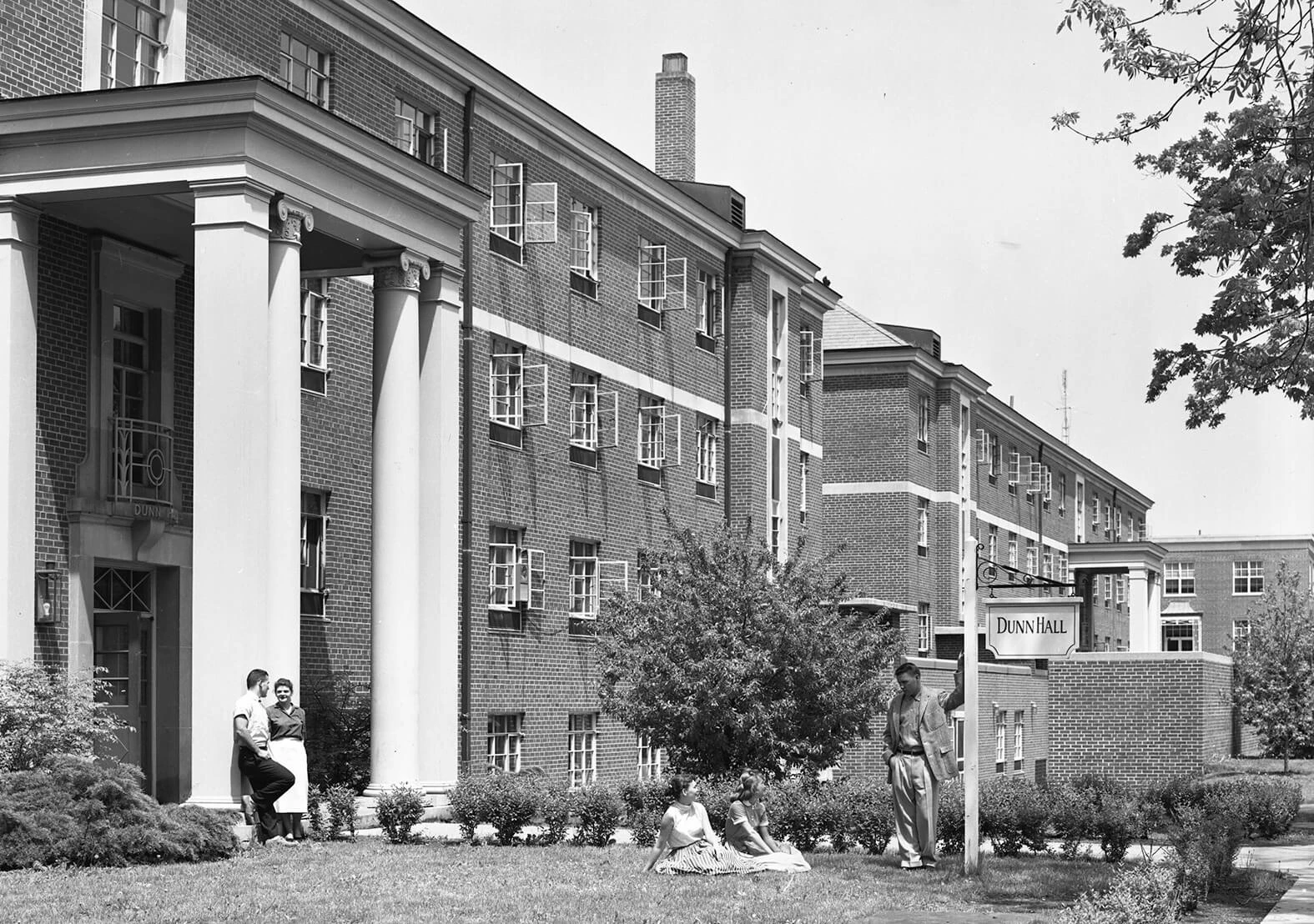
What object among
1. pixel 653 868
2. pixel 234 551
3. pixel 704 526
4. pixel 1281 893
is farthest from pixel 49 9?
pixel 704 526

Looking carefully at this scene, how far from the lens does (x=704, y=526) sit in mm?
38906

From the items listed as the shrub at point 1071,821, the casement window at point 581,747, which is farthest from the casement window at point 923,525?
the shrub at point 1071,821

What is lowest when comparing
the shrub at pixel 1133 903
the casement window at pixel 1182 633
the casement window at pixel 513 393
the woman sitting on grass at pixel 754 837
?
the casement window at pixel 1182 633

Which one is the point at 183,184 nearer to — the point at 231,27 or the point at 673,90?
the point at 231,27

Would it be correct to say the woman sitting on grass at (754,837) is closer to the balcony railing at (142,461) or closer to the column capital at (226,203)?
the column capital at (226,203)

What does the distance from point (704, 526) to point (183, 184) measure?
828 inches

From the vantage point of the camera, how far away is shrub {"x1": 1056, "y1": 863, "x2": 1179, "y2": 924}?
11.3 metres

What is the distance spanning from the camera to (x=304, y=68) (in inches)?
1006

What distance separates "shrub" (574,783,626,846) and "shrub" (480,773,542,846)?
0.52 meters

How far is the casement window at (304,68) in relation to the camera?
82.2ft

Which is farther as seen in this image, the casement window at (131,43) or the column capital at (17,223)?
the casement window at (131,43)

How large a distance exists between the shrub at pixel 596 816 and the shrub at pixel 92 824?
417cm

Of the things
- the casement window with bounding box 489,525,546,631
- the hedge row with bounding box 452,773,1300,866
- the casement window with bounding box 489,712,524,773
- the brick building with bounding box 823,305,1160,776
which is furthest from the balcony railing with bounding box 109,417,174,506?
the brick building with bounding box 823,305,1160,776

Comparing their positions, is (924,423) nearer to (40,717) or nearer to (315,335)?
(315,335)
